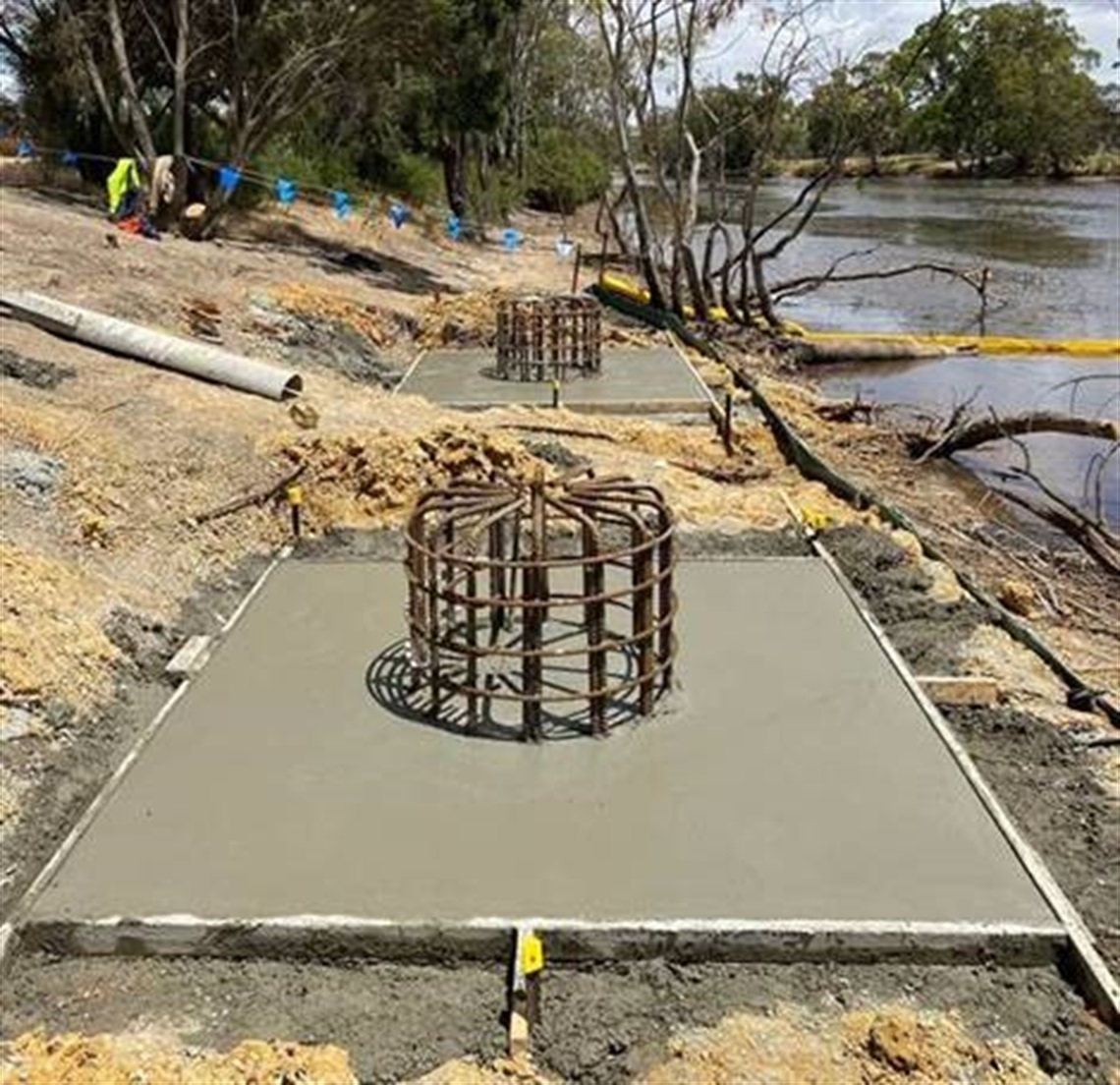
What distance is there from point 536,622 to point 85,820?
2.24 m

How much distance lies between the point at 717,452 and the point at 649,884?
770 cm

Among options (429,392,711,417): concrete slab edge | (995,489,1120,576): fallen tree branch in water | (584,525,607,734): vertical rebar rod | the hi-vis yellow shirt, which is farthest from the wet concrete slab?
(584,525,607,734): vertical rebar rod

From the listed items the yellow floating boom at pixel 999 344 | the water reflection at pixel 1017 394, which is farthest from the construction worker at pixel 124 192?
the water reflection at pixel 1017 394

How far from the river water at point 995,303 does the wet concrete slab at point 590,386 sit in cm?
349

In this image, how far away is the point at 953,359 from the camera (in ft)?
68.2

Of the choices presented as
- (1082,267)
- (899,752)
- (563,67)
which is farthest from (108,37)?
(563,67)

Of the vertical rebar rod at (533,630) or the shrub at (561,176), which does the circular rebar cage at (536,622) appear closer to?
the vertical rebar rod at (533,630)

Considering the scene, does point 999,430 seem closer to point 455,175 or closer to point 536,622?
point 536,622

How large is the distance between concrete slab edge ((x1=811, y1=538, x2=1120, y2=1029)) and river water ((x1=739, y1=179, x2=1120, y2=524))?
496 centimetres

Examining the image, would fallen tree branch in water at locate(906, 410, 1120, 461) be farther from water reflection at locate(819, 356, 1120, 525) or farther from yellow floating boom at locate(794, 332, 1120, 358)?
yellow floating boom at locate(794, 332, 1120, 358)

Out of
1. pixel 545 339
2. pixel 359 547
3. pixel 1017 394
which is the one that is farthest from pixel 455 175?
pixel 359 547

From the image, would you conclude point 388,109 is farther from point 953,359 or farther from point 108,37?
point 953,359

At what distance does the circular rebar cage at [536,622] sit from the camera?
20.2 ft

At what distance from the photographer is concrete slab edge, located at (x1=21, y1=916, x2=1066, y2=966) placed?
4762mm
